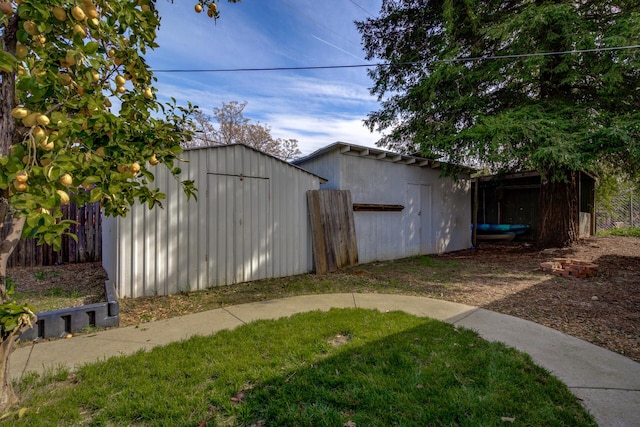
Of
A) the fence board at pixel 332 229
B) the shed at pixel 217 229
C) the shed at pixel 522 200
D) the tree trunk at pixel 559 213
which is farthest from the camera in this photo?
the shed at pixel 522 200

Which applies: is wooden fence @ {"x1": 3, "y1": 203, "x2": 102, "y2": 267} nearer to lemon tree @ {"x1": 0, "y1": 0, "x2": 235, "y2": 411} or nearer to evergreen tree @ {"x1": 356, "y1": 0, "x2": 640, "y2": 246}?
lemon tree @ {"x1": 0, "y1": 0, "x2": 235, "y2": 411}

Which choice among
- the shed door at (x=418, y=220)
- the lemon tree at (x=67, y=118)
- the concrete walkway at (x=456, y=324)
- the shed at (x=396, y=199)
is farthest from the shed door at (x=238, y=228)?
the shed door at (x=418, y=220)

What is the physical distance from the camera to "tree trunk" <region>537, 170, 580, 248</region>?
8281 mm

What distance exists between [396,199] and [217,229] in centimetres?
477

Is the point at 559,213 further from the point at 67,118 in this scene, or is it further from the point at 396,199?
the point at 67,118

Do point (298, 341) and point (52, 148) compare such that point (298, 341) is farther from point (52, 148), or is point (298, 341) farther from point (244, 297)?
point (52, 148)

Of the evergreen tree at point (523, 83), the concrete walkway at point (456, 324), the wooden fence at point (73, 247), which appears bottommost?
the concrete walkway at point (456, 324)

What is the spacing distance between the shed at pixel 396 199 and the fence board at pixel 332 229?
35cm

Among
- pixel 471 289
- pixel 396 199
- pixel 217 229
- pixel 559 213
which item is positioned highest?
pixel 396 199

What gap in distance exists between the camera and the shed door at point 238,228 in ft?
16.9

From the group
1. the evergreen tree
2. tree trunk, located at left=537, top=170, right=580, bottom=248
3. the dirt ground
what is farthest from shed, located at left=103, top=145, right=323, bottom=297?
tree trunk, located at left=537, top=170, right=580, bottom=248

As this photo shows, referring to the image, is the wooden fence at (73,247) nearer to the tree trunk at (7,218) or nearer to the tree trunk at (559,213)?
the tree trunk at (7,218)

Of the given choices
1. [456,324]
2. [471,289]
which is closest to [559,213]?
[471,289]

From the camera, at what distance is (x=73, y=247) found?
7027mm
